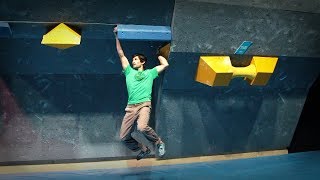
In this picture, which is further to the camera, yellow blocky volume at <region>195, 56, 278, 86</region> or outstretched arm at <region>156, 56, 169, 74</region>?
yellow blocky volume at <region>195, 56, 278, 86</region>

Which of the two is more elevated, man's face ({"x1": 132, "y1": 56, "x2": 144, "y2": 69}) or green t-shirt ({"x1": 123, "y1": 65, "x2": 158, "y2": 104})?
man's face ({"x1": 132, "y1": 56, "x2": 144, "y2": 69})

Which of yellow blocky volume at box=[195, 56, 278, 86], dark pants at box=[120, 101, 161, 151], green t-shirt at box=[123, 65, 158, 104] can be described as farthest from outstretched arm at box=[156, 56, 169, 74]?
yellow blocky volume at box=[195, 56, 278, 86]

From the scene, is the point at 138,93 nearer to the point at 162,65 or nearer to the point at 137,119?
the point at 137,119

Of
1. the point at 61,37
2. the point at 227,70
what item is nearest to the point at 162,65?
the point at 227,70

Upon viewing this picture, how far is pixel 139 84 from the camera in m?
4.16

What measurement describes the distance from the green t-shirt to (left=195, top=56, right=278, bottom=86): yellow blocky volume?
81 cm

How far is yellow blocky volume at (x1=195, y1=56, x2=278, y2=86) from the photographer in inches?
177

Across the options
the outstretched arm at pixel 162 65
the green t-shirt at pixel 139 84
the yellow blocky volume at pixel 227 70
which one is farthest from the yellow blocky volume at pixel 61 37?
the yellow blocky volume at pixel 227 70

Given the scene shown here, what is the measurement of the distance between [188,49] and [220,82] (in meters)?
0.59

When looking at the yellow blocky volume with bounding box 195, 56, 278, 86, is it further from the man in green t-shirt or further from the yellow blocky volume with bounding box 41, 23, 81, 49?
the yellow blocky volume with bounding box 41, 23, 81, 49

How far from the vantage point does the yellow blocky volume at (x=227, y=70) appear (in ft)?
14.8

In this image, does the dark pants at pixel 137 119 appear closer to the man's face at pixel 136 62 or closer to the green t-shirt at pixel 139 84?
the green t-shirt at pixel 139 84

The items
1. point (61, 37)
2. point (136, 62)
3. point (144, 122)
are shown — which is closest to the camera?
point (61, 37)

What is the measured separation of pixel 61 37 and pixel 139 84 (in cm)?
102
